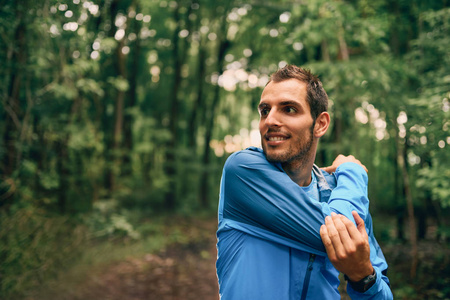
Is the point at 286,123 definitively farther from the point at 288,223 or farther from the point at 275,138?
the point at 288,223

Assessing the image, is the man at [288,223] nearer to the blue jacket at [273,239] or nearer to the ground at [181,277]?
the blue jacket at [273,239]

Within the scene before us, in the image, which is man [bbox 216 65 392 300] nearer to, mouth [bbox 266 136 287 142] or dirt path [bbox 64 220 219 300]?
mouth [bbox 266 136 287 142]

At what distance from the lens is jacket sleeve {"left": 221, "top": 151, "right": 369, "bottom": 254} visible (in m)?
1.38

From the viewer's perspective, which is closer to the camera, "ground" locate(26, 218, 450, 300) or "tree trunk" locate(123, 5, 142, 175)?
"ground" locate(26, 218, 450, 300)

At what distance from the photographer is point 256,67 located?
1423 cm

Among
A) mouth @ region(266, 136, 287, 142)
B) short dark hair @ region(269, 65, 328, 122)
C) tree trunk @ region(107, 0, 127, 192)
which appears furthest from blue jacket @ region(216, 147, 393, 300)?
tree trunk @ region(107, 0, 127, 192)

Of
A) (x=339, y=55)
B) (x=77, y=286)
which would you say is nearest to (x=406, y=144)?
(x=339, y=55)

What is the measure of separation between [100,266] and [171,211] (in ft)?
28.1

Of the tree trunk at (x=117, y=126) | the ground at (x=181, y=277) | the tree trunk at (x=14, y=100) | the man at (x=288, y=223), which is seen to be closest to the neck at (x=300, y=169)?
the man at (x=288, y=223)

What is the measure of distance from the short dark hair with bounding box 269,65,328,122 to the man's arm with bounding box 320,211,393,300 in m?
0.58

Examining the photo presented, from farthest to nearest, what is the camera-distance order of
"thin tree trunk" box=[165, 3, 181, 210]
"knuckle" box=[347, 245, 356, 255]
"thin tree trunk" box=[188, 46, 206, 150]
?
"thin tree trunk" box=[188, 46, 206, 150], "thin tree trunk" box=[165, 3, 181, 210], "knuckle" box=[347, 245, 356, 255]

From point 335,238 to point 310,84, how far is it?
0.78 meters

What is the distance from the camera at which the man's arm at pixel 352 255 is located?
4.16 feet

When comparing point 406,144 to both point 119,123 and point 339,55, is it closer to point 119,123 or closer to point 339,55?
point 339,55
